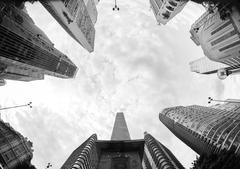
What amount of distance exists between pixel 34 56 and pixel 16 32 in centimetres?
1927

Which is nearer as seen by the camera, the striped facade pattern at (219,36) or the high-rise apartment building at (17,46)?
the striped facade pattern at (219,36)

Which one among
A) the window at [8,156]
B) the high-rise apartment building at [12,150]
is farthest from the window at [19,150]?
the window at [8,156]

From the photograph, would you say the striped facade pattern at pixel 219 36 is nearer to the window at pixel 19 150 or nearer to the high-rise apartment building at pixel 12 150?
the high-rise apartment building at pixel 12 150

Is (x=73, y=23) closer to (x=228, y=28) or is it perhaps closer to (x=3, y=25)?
(x=3, y=25)

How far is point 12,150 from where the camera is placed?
110ft

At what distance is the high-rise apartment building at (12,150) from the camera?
3050 centimetres

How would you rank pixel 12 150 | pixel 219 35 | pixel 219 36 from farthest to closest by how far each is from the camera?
pixel 219 36 < pixel 219 35 < pixel 12 150

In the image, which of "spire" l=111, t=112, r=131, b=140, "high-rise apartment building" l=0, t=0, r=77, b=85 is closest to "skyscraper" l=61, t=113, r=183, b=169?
"high-rise apartment building" l=0, t=0, r=77, b=85

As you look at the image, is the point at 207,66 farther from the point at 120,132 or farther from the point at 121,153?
the point at 121,153

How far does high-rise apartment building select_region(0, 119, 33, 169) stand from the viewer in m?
30.5

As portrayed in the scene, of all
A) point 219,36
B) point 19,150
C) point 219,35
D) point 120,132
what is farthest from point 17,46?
point 120,132

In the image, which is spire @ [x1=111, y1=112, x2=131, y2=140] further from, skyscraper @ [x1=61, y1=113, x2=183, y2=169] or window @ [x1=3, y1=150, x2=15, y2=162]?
window @ [x1=3, y1=150, x2=15, y2=162]

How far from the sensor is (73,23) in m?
77.7

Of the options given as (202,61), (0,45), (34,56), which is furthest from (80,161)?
(202,61)
